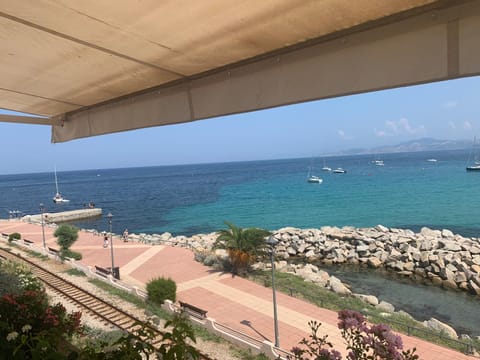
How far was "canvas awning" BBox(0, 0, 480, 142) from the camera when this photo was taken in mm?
2207

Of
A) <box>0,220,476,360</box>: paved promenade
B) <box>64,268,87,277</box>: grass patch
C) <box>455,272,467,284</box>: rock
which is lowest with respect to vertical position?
<box>455,272,467,284</box>: rock

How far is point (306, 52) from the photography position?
2.83m

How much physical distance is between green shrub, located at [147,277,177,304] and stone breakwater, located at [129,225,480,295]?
38.7 feet

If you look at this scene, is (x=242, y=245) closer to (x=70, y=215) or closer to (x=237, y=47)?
(x=237, y=47)

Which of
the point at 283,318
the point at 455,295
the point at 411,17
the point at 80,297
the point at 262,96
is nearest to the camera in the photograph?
the point at 411,17

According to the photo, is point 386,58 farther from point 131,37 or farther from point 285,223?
point 285,223

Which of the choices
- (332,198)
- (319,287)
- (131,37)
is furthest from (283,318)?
(332,198)

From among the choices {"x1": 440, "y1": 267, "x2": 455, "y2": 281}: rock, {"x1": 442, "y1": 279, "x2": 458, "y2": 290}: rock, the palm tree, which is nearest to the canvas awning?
the palm tree

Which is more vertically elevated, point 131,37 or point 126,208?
point 131,37

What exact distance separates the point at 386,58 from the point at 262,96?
1165 millimetres

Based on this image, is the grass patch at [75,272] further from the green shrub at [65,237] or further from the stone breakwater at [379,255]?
the stone breakwater at [379,255]

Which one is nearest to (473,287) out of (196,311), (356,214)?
(196,311)

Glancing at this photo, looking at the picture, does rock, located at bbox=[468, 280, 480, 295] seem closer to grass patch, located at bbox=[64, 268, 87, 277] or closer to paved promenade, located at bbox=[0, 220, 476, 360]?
paved promenade, located at bbox=[0, 220, 476, 360]

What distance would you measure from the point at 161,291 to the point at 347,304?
7.71 metres
